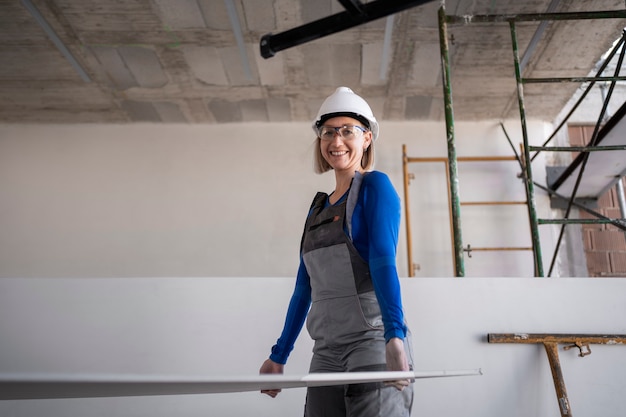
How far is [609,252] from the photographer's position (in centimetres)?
532

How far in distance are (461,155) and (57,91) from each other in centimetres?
420

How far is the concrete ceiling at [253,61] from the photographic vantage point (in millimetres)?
3924

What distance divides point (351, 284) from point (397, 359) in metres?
0.21

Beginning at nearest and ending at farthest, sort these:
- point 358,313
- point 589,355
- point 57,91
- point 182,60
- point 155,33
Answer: point 358,313 → point 589,355 → point 155,33 → point 182,60 → point 57,91

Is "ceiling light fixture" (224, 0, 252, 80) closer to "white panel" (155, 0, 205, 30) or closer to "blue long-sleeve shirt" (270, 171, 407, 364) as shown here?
"white panel" (155, 0, 205, 30)

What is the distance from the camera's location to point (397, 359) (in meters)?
1.03

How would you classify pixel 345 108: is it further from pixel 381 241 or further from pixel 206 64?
pixel 206 64

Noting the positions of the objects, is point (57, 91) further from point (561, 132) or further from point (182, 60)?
point (561, 132)

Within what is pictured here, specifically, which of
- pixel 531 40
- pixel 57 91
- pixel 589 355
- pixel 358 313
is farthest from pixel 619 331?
pixel 57 91

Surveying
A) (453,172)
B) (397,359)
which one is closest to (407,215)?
(453,172)

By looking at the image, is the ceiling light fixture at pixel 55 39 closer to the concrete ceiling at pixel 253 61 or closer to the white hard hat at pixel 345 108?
the concrete ceiling at pixel 253 61

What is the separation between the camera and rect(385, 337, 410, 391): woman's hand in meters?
1.03

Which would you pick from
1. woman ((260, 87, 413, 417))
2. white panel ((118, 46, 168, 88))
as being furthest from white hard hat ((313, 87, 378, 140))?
white panel ((118, 46, 168, 88))

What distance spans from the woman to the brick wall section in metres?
4.84
